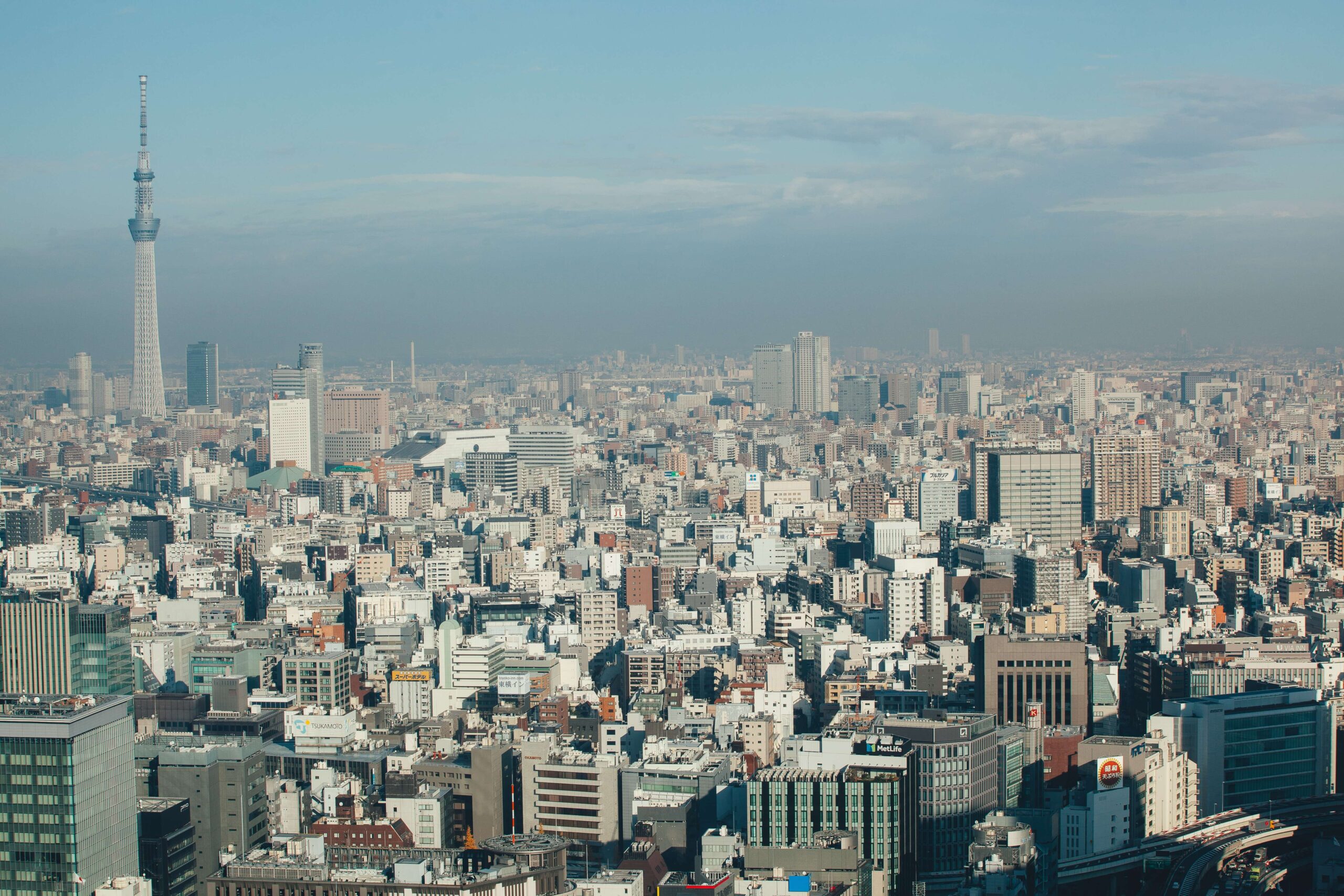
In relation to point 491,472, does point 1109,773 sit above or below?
below

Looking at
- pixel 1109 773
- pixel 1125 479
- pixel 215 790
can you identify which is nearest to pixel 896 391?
pixel 1125 479

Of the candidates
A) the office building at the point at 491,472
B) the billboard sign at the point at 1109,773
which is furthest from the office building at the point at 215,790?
the office building at the point at 491,472

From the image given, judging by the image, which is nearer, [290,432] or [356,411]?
[290,432]

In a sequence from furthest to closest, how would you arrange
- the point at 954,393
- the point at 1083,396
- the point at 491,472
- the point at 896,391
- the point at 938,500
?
the point at 896,391 → the point at 954,393 → the point at 1083,396 → the point at 491,472 → the point at 938,500

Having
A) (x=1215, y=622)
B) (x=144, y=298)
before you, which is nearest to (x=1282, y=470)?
(x=1215, y=622)

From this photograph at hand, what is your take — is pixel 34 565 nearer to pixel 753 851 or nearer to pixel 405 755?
pixel 405 755

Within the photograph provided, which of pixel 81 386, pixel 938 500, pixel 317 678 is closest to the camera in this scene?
pixel 317 678

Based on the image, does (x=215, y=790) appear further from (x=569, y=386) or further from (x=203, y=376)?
(x=569, y=386)

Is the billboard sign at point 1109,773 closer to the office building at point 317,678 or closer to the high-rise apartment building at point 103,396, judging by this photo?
the office building at point 317,678
